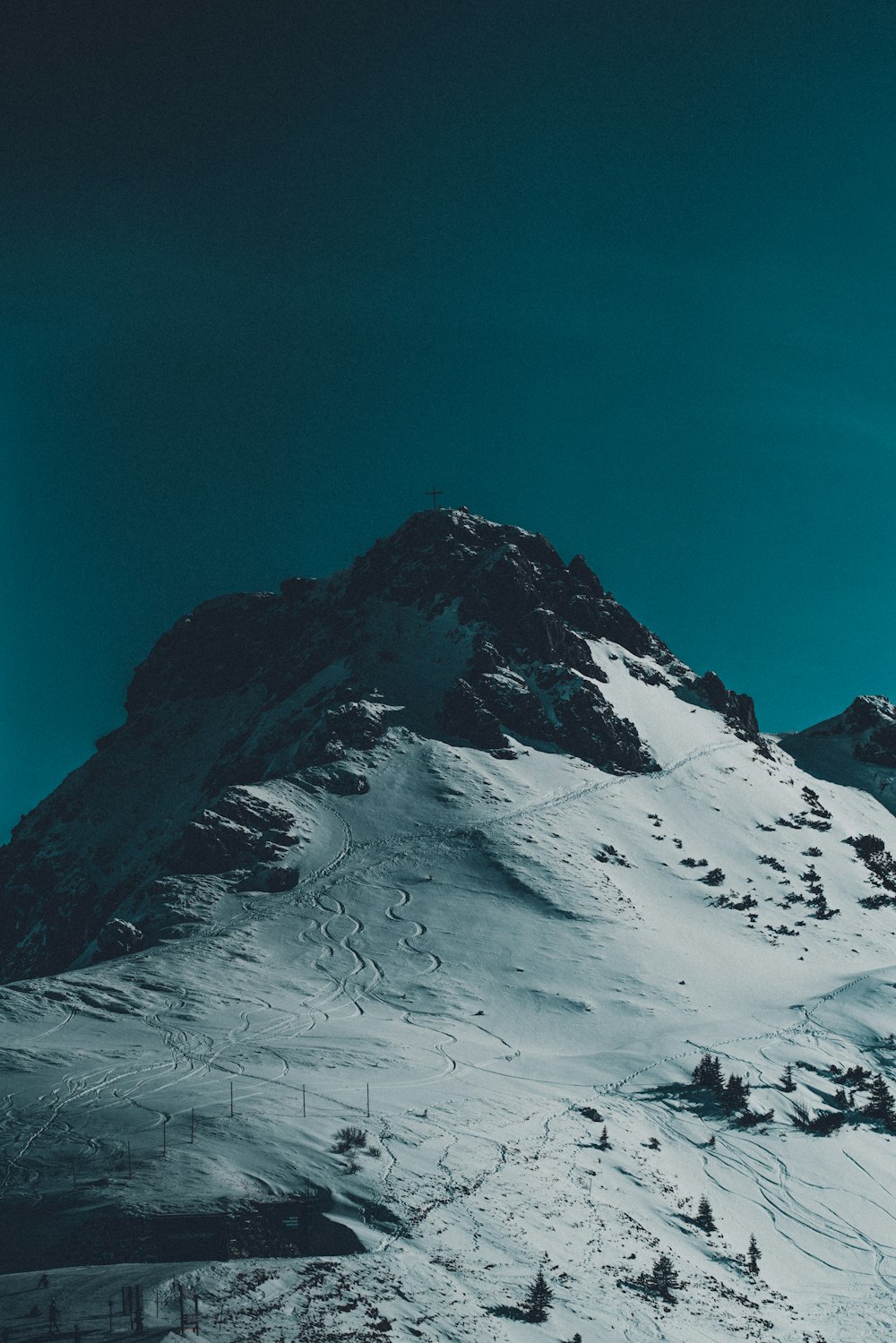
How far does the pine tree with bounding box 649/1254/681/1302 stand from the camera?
1658 inches

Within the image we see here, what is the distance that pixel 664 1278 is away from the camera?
43.0 metres

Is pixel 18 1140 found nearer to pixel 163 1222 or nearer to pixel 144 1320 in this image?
pixel 163 1222

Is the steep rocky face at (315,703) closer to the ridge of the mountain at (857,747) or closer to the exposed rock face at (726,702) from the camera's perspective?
the exposed rock face at (726,702)

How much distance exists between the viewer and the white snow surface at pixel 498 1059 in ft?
135

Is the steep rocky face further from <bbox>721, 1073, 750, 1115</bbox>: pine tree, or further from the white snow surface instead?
<bbox>721, 1073, 750, 1115</bbox>: pine tree

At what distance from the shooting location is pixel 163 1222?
4062cm

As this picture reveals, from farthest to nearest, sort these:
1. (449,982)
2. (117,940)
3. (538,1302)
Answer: (117,940) < (449,982) < (538,1302)

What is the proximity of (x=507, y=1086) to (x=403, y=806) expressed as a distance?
145ft

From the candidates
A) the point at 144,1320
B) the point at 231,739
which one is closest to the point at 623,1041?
the point at 144,1320

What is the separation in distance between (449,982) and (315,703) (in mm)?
46763

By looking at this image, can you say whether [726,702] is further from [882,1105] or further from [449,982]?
[882,1105]

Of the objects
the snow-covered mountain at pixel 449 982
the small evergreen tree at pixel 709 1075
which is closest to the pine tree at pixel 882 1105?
the snow-covered mountain at pixel 449 982

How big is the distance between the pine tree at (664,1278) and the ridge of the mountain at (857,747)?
4033 inches

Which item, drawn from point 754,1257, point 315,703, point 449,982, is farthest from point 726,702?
point 754,1257
